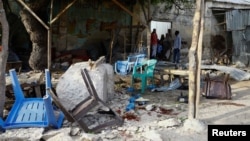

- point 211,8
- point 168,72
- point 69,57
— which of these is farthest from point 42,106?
point 211,8

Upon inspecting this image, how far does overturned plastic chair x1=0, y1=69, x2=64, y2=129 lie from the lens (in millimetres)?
5141

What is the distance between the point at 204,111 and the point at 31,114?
3582 mm

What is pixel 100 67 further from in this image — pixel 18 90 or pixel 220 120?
pixel 220 120

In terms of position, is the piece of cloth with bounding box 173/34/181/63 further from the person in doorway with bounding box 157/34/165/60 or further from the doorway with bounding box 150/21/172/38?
the doorway with bounding box 150/21/172/38

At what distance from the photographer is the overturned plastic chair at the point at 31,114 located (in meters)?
5.14

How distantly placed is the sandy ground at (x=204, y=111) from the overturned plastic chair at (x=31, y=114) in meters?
1.84

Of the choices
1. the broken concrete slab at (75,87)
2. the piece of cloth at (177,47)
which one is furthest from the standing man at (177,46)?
the broken concrete slab at (75,87)

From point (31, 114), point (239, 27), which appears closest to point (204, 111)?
point (31, 114)

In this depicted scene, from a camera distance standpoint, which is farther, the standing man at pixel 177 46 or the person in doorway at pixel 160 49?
the person in doorway at pixel 160 49

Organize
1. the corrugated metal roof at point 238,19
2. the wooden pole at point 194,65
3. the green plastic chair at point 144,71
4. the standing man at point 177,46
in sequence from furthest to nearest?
the corrugated metal roof at point 238,19 < the standing man at point 177,46 < the green plastic chair at point 144,71 < the wooden pole at point 194,65

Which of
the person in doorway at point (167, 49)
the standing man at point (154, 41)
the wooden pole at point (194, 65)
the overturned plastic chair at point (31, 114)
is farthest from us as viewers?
the person in doorway at point (167, 49)

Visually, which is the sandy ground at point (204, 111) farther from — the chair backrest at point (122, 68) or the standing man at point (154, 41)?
the standing man at point (154, 41)

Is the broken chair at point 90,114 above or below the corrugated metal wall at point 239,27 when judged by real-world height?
below

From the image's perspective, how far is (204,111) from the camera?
22.7 feet
